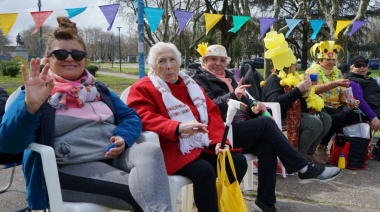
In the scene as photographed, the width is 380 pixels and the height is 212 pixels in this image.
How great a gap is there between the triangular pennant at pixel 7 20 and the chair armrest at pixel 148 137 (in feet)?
15.9

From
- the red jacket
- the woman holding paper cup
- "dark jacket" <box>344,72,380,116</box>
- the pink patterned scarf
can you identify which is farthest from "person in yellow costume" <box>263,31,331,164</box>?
the pink patterned scarf

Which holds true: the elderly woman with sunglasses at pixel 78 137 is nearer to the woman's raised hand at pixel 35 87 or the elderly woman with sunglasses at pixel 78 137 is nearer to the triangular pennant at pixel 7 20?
the woman's raised hand at pixel 35 87

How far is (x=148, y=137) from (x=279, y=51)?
196 cm

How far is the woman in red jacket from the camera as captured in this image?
239 cm

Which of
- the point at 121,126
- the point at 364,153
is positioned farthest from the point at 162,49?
the point at 364,153

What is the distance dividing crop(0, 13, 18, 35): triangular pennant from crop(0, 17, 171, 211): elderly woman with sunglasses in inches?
181

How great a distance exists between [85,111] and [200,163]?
0.78m

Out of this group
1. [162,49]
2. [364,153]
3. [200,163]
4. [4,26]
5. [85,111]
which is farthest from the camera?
[4,26]

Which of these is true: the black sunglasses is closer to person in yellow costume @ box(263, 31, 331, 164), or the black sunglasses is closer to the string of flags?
person in yellow costume @ box(263, 31, 331, 164)

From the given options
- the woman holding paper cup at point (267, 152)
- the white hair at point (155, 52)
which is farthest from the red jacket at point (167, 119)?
the woman holding paper cup at point (267, 152)

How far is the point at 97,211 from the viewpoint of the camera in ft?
6.47

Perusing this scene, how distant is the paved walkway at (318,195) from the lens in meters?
3.12

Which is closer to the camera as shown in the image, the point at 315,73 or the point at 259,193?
the point at 259,193

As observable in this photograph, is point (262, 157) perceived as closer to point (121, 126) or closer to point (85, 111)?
point (121, 126)
